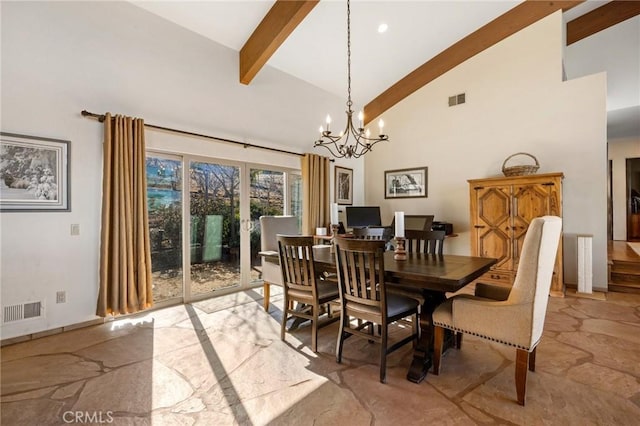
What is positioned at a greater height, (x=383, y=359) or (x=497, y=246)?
(x=497, y=246)

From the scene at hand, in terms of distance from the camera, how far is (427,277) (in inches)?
74.4

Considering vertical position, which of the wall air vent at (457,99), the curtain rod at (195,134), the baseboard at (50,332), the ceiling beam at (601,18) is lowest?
the baseboard at (50,332)

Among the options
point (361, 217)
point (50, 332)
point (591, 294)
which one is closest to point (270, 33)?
point (361, 217)

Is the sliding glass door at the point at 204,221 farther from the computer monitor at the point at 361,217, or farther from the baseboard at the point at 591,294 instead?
the baseboard at the point at 591,294

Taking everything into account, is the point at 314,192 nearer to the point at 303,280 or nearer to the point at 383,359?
the point at 303,280

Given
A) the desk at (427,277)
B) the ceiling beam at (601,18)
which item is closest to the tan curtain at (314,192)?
the desk at (427,277)

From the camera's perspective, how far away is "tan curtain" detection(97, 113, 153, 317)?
2.94m

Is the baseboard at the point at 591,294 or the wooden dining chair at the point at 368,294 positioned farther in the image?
the baseboard at the point at 591,294

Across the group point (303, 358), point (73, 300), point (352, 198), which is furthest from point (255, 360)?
point (352, 198)

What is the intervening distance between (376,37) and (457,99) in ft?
5.88

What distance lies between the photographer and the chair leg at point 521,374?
67.7 inches

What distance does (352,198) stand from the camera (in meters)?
6.04

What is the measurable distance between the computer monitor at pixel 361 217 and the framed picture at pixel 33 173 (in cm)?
377

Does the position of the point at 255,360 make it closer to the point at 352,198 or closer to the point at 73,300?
the point at 73,300
